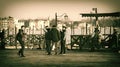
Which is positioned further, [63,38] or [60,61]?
[63,38]

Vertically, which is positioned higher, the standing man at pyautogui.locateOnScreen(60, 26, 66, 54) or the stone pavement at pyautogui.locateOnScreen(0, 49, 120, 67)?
the standing man at pyautogui.locateOnScreen(60, 26, 66, 54)

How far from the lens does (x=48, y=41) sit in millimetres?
16953

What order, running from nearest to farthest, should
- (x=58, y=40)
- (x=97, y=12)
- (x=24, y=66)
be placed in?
(x=24, y=66) < (x=58, y=40) < (x=97, y=12)

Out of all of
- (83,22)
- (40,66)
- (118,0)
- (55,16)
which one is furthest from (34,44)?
(40,66)

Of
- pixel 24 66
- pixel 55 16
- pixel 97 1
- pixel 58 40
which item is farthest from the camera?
pixel 55 16

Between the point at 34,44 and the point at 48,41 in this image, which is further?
the point at 34,44

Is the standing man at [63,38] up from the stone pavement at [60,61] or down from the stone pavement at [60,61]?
up

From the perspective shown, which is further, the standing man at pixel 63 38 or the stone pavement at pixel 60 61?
the standing man at pixel 63 38

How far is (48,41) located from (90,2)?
641cm

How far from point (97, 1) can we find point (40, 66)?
1263 cm

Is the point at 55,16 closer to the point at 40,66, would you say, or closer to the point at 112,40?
the point at 112,40

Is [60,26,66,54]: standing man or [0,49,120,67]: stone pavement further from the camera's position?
[60,26,66,54]: standing man

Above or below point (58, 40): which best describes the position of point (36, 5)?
above

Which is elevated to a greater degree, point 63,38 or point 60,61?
point 63,38
